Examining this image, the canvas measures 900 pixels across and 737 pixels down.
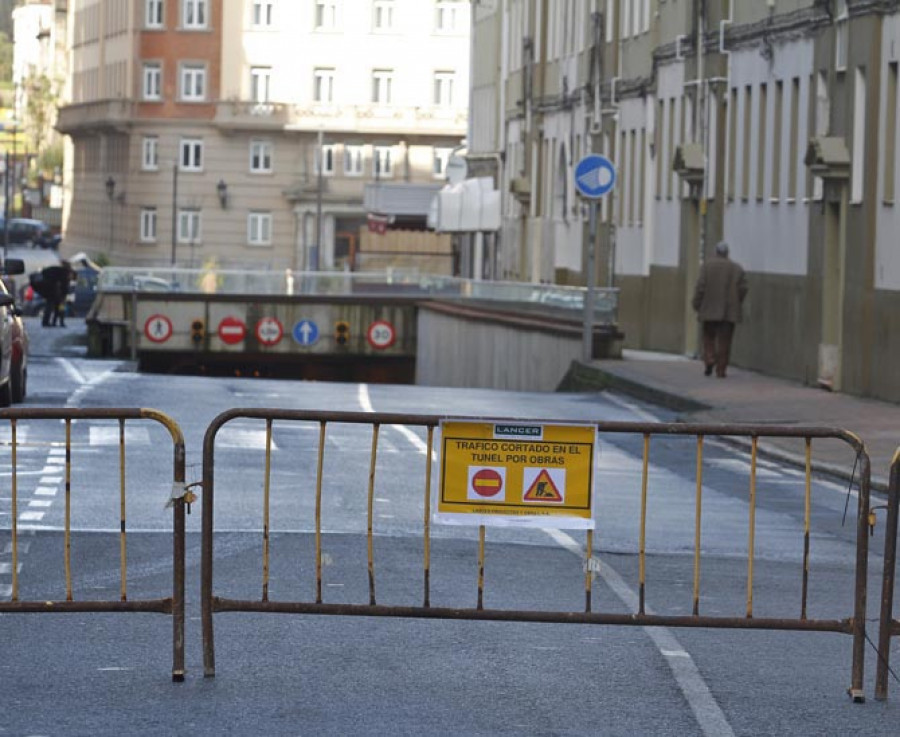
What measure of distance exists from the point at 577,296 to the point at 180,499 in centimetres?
3146

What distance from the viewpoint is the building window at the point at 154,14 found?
10844 cm

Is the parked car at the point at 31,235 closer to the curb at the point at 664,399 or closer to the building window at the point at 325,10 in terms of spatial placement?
the building window at the point at 325,10

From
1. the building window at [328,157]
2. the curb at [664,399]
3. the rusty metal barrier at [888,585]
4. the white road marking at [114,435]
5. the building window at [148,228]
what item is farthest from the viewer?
the building window at [148,228]

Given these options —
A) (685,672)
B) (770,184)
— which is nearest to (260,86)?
(770,184)

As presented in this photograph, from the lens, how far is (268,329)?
62375 millimetres

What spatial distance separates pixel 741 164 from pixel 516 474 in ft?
99.4

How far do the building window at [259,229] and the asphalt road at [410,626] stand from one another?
88.2 metres


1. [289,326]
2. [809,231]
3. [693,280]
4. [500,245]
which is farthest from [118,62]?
[809,231]

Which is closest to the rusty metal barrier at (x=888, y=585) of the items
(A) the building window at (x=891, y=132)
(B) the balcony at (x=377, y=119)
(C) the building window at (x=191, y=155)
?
(A) the building window at (x=891, y=132)

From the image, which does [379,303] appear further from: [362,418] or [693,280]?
[362,418]

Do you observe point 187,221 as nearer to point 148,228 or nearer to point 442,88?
point 148,228

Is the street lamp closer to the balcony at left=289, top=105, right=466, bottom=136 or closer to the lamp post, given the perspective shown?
the balcony at left=289, top=105, right=466, bottom=136

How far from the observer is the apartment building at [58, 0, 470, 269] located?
4232 inches

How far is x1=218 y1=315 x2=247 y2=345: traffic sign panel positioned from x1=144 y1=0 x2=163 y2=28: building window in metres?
48.5
